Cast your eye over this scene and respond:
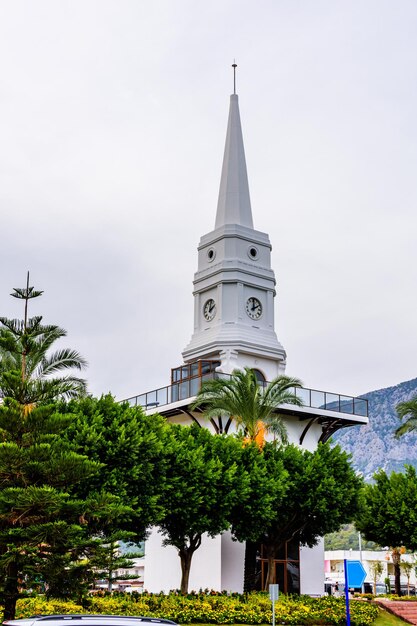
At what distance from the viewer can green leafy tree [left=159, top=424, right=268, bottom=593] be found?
30734 millimetres

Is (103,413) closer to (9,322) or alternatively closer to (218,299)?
(9,322)

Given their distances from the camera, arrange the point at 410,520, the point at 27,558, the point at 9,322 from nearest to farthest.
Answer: the point at 27,558
the point at 9,322
the point at 410,520

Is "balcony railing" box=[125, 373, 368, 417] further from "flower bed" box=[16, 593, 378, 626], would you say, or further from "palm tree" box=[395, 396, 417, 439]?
"flower bed" box=[16, 593, 378, 626]

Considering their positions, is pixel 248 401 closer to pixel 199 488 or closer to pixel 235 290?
pixel 199 488

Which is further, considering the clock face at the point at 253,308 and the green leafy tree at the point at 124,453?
the clock face at the point at 253,308

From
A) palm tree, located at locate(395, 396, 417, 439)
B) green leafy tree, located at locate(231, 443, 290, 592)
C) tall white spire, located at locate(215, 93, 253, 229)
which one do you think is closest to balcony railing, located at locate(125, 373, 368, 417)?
palm tree, located at locate(395, 396, 417, 439)

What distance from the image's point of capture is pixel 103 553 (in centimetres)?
2191

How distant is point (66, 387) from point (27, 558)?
828 cm

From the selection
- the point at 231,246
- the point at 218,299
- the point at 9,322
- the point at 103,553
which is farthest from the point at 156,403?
the point at 103,553

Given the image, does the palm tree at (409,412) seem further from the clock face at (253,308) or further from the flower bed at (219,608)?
the flower bed at (219,608)

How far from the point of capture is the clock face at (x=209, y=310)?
42469 mm

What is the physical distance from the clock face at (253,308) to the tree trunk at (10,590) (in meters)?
23.5

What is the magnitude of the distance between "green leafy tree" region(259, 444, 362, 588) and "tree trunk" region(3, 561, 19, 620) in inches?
598

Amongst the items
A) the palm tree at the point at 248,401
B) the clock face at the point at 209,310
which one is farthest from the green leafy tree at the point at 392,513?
the clock face at the point at 209,310
